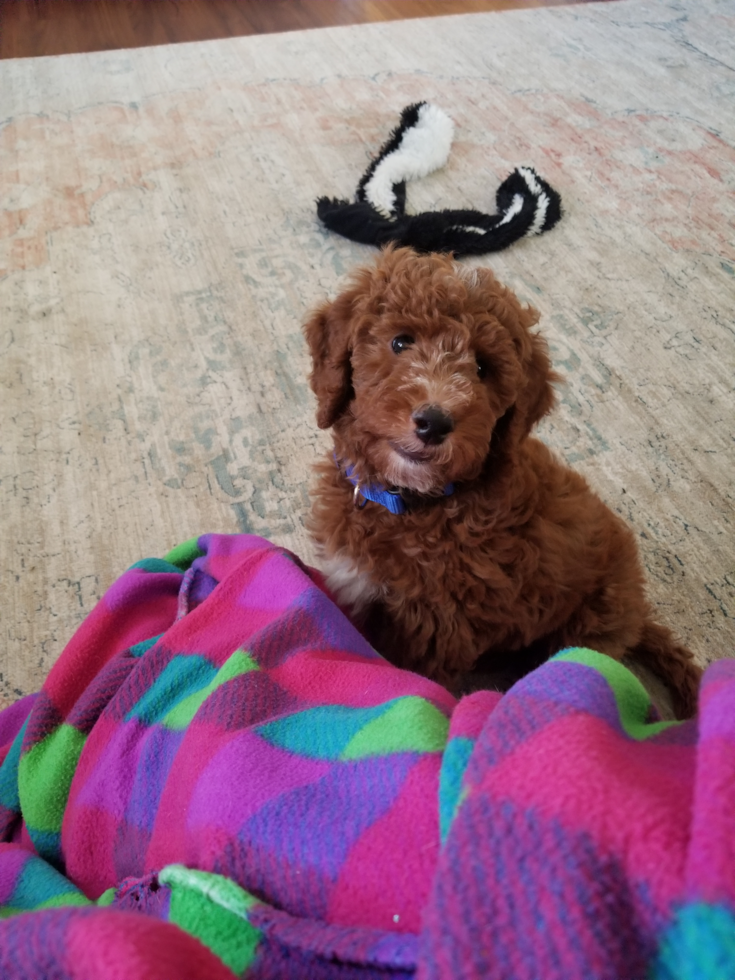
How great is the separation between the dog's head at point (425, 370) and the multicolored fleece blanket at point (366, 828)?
38cm

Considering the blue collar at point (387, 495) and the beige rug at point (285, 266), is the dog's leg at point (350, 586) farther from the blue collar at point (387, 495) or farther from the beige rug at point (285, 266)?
the beige rug at point (285, 266)

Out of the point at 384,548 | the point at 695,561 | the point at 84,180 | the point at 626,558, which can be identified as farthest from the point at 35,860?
the point at 84,180

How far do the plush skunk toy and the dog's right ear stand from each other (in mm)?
1295

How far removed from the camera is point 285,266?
2637 millimetres

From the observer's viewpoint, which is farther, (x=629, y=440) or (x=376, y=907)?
(x=629, y=440)

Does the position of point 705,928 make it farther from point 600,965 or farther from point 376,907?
point 376,907

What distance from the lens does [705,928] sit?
0.45 metres

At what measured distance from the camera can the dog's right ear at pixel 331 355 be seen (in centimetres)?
139

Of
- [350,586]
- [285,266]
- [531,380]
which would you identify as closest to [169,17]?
[285,266]

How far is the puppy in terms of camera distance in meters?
1.29

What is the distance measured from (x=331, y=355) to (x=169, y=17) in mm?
4001

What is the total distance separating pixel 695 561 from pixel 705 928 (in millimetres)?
1524

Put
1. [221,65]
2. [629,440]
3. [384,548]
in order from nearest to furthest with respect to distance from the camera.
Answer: [384,548] → [629,440] → [221,65]

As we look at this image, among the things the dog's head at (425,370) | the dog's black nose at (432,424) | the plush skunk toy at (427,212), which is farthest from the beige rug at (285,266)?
the dog's black nose at (432,424)
